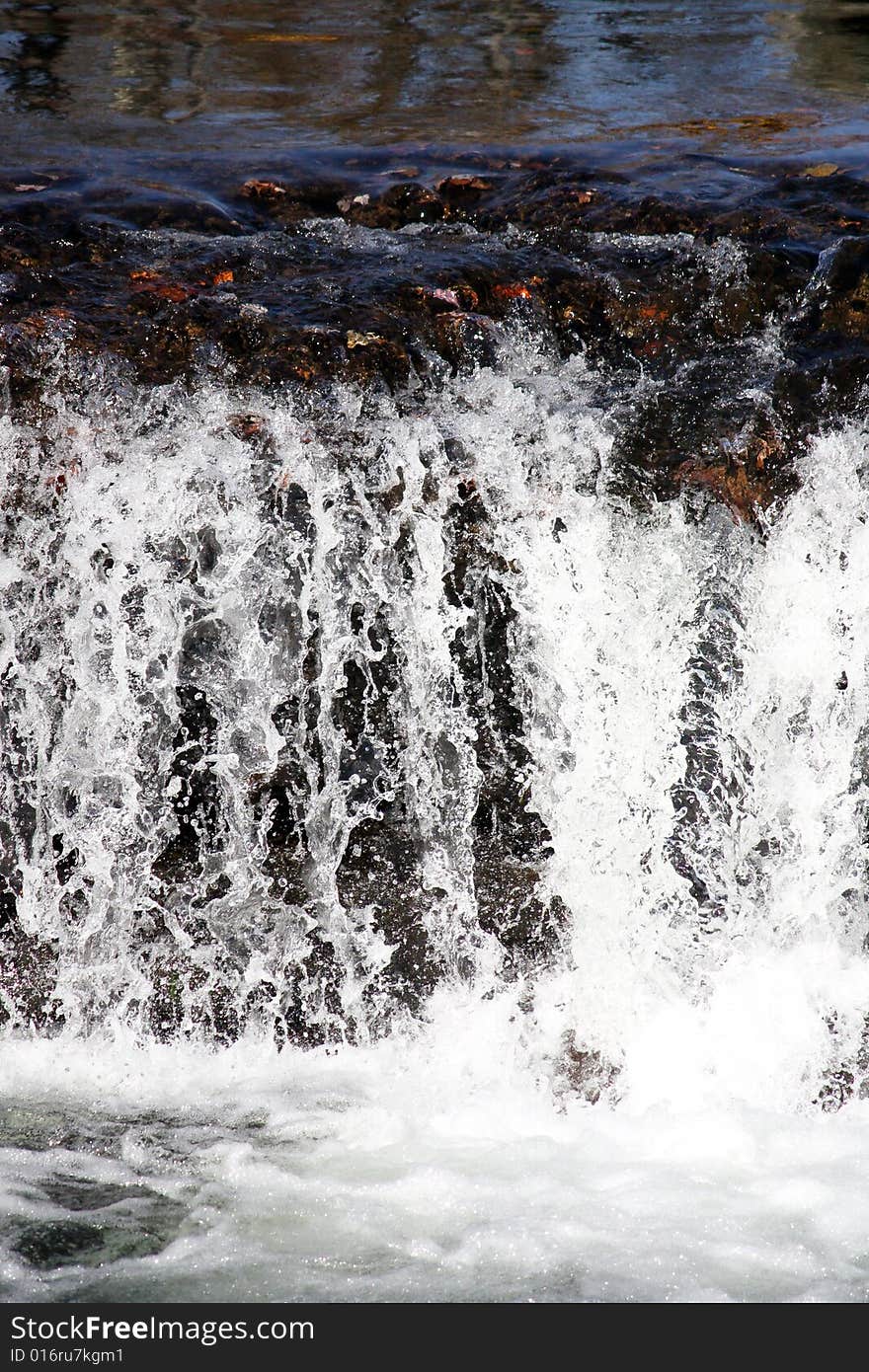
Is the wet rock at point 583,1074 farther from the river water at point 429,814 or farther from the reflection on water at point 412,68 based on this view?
the reflection on water at point 412,68

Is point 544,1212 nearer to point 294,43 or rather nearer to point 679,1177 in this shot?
point 679,1177

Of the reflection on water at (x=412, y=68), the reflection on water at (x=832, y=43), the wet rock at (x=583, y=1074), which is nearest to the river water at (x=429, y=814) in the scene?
the wet rock at (x=583, y=1074)

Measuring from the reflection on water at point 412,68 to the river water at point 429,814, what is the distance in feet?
10.0

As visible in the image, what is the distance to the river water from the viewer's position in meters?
3.65

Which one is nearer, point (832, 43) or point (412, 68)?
point (412, 68)

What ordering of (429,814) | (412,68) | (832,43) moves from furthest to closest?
(832,43), (412,68), (429,814)

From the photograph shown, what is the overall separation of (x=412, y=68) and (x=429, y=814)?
5.90 metres

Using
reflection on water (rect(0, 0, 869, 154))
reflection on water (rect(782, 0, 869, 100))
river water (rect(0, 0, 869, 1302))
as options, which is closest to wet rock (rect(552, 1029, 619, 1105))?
river water (rect(0, 0, 869, 1302))

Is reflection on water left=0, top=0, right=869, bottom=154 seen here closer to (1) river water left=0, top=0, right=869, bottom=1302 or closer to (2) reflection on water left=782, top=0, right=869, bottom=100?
(2) reflection on water left=782, top=0, right=869, bottom=100

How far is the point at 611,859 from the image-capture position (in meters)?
3.96

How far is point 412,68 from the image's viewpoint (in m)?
8.15

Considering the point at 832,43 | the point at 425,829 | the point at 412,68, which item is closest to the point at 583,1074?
the point at 425,829

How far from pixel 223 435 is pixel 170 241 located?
1.27m

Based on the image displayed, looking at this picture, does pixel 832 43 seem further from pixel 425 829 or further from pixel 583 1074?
pixel 583 1074
